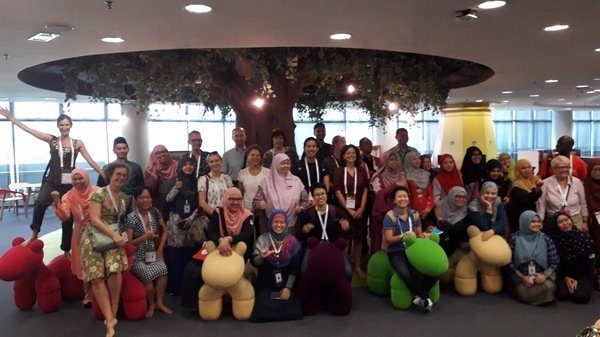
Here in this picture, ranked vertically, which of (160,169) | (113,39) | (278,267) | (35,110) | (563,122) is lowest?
(278,267)

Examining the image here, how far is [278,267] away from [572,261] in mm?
2852

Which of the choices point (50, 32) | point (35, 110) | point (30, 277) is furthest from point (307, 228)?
point (35, 110)

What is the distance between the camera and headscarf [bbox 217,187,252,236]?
440cm

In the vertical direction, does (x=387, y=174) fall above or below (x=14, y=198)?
above

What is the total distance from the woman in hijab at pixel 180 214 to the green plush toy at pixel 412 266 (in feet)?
5.90

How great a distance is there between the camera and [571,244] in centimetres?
464

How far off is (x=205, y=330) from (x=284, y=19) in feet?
8.75

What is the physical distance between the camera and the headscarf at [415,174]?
222 inches

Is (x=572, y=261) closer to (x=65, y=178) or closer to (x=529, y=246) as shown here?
(x=529, y=246)

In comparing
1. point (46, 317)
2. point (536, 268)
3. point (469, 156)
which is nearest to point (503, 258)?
point (536, 268)

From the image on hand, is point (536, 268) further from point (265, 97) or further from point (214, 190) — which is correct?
point (265, 97)

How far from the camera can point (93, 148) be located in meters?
14.5

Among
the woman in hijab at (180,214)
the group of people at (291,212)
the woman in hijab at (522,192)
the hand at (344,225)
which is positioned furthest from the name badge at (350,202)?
the woman in hijab at (522,192)

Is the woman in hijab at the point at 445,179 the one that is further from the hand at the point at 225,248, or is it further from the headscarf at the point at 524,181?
the hand at the point at 225,248
